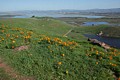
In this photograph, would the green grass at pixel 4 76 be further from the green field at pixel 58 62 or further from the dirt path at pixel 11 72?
the dirt path at pixel 11 72

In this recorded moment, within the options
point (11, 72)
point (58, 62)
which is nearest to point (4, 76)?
point (11, 72)

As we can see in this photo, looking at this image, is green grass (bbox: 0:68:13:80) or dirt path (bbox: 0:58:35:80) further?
dirt path (bbox: 0:58:35:80)

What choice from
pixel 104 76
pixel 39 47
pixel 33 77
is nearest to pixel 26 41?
pixel 39 47

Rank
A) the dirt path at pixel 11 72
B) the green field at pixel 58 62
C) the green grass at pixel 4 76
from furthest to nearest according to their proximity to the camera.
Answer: the green field at pixel 58 62 → the dirt path at pixel 11 72 → the green grass at pixel 4 76

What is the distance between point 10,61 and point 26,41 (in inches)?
119

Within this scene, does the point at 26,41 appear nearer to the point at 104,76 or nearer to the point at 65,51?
the point at 65,51

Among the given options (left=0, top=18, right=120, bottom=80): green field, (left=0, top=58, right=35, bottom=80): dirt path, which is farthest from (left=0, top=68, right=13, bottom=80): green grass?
(left=0, top=58, right=35, bottom=80): dirt path

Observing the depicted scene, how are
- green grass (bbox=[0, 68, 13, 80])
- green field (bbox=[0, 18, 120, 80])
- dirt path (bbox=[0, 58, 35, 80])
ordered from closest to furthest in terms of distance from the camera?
1. green grass (bbox=[0, 68, 13, 80])
2. dirt path (bbox=[0, 58, 35, 80])
3. green field (bbox=[0, 18, 120, 80])

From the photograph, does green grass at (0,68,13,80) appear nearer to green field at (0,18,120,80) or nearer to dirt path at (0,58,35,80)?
green field at (0,18,120,80)

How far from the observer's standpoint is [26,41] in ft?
36.9

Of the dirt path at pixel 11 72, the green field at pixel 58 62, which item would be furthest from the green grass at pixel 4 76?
the dirt path at pixel 11 72

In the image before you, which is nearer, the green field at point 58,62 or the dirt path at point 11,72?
the dirt path at point 11,72

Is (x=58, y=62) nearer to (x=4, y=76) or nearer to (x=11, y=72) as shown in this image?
(x=11, y=72)

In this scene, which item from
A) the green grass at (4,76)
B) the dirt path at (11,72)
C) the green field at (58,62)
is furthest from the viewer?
the green field at (58,62)
